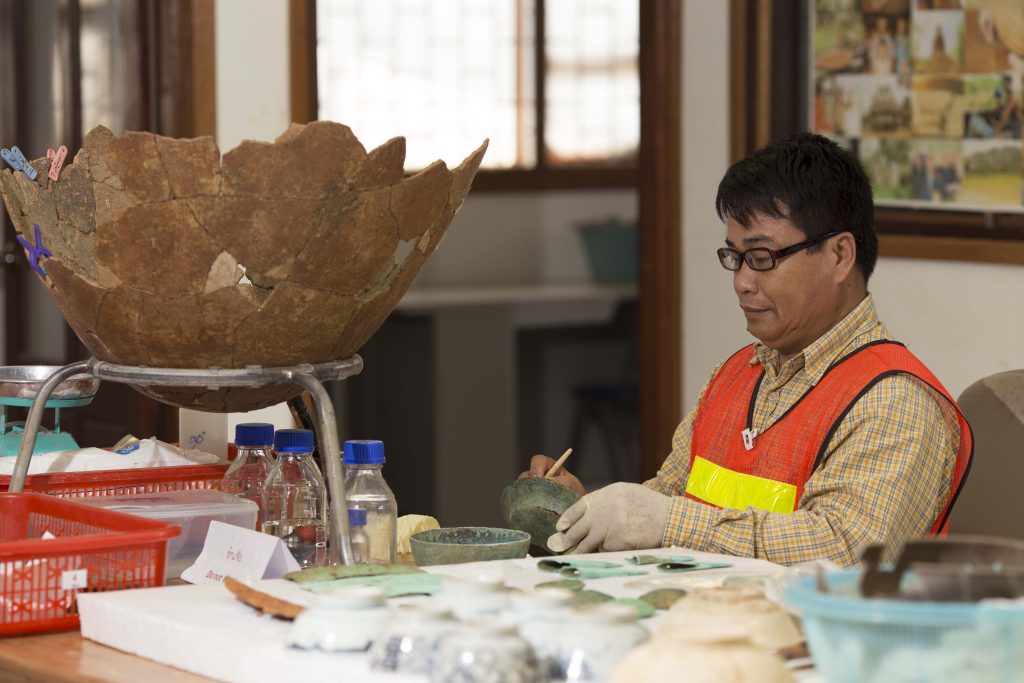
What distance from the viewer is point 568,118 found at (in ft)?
23.1

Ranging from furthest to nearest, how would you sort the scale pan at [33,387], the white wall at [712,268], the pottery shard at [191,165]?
the white wall at [712,268] < the scale pan at [33,387] < the pottery shard at [191,165]

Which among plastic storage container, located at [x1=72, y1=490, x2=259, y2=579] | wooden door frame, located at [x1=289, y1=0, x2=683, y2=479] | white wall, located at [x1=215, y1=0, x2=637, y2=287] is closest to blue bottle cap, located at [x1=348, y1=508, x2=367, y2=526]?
plastic storage container, located at [x1=72, y1=490, x2=259, y2=579]

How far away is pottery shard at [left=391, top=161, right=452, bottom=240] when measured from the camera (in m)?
1.69

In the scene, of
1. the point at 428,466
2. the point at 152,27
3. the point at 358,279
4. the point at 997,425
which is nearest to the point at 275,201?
the point at 358,279

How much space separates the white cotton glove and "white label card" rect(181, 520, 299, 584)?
1.37 feet

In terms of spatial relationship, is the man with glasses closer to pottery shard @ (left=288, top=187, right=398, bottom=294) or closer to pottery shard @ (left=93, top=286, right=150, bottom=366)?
pottery shard @ (left=288, top=187, right=398, bottom=294)

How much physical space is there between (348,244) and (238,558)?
14.0 inches

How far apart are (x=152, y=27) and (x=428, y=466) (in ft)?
8.74

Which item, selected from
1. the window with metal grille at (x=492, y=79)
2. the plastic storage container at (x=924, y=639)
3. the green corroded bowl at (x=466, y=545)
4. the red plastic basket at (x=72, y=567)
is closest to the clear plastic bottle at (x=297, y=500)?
the green corroded bowl at (x=466, y=545)

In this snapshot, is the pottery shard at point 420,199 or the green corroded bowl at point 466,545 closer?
the pottery shard at point 420,199

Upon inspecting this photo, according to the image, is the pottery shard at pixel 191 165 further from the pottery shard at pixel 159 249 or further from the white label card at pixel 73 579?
the white label card at pixel 73 579

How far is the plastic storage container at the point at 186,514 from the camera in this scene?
1.83 meters

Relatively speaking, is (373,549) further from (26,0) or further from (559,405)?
(559,405)

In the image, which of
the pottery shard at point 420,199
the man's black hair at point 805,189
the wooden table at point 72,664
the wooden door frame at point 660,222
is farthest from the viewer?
the wooden door frame at point 660,222
